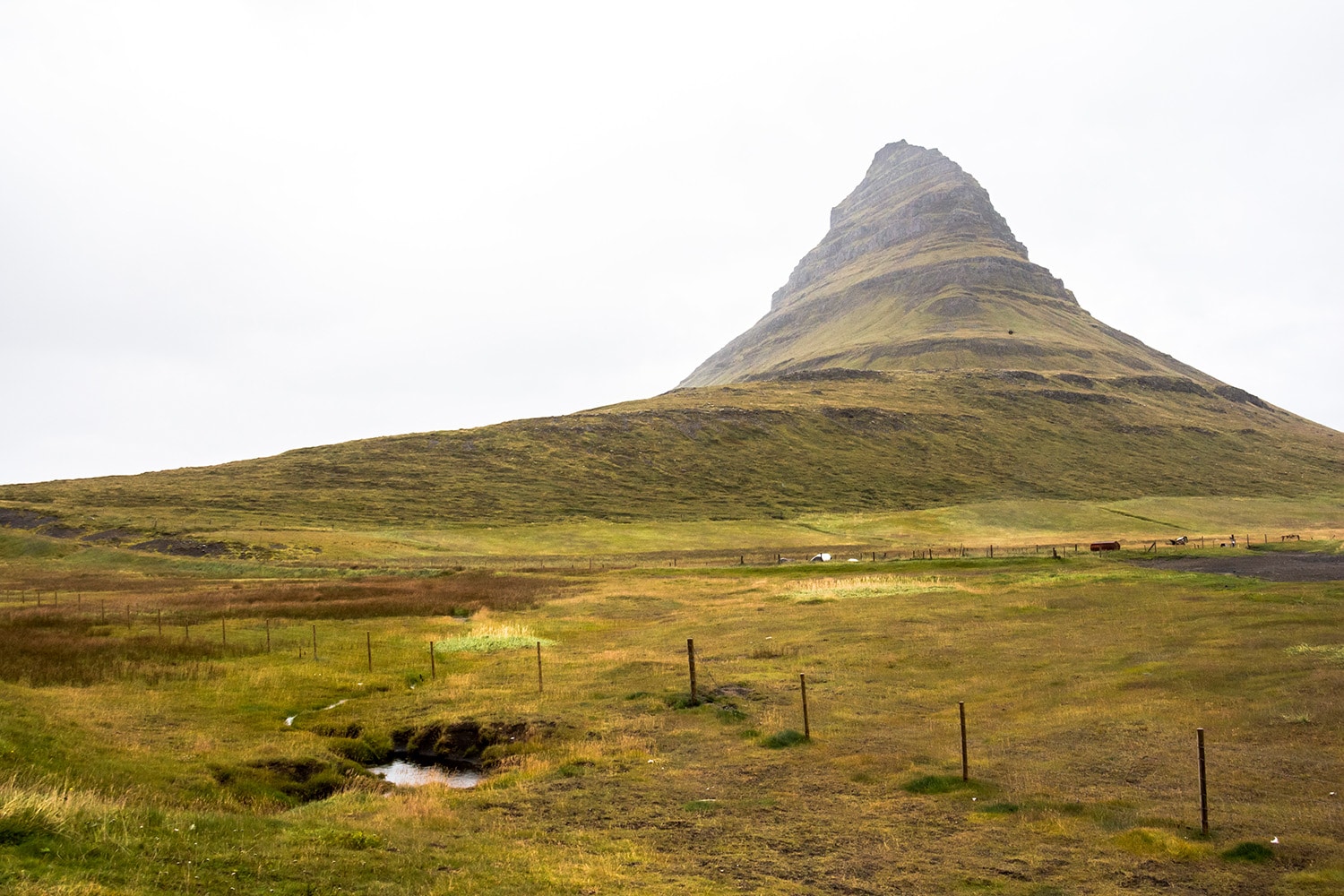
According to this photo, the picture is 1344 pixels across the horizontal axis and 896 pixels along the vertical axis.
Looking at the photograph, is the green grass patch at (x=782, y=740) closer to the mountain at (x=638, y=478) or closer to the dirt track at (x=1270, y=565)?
the dirt track at (x=1270, y=565)

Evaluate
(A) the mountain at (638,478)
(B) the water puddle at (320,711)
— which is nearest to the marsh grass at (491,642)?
(B) the water puddle at (320,711)

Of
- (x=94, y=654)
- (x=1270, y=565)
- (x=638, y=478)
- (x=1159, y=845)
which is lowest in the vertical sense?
(x=1270, y=565)

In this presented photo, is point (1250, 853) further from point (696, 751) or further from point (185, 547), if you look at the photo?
point (185, 547)

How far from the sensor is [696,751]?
22125 millimetres

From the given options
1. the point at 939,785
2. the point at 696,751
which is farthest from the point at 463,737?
the point at 939,785

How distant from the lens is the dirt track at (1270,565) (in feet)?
172

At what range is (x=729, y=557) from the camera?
90375 mm

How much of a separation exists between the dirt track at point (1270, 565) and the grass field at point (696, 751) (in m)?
9.22

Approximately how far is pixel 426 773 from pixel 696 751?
7354 millimetres

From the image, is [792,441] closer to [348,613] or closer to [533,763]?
[348,613]

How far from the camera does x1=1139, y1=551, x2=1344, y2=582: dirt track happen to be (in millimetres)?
52406

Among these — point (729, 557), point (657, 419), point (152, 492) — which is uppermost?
point (657, 419)

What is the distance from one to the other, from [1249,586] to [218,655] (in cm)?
5326

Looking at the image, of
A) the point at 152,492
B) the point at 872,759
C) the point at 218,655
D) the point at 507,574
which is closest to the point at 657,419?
the point at 152,492
